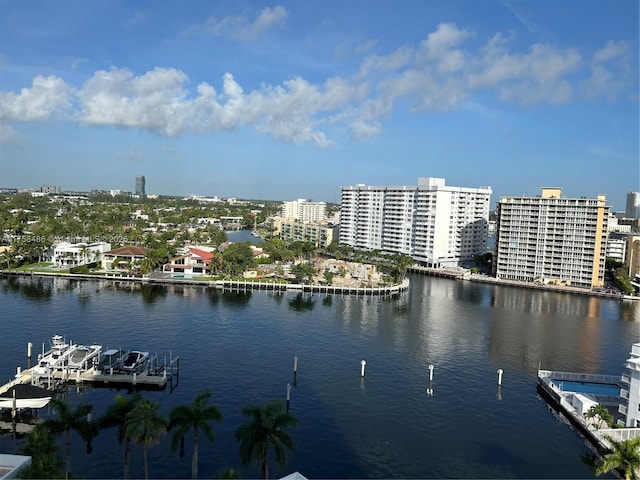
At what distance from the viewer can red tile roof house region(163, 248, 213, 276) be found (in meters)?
59.0

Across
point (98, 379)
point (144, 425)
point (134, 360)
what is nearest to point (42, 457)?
point (144, 425)

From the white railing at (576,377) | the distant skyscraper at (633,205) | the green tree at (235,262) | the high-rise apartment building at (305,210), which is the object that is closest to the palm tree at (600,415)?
the white railing at (576,377)

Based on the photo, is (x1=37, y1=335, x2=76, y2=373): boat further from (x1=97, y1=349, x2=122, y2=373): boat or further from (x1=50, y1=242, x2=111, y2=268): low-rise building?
(x1=50, y1=242, x2=111, y2=268): low-rise building

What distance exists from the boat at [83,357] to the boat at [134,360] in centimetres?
169

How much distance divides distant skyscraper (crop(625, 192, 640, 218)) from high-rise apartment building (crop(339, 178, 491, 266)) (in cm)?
11217

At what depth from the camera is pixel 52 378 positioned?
25719 millimetres

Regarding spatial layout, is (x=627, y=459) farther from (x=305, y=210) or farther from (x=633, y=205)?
(x=633, y=205)

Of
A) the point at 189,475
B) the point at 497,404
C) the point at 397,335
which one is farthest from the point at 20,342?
the point at 497,404

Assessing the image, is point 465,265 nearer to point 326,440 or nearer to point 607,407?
point 607,407

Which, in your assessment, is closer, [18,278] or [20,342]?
[20,342]

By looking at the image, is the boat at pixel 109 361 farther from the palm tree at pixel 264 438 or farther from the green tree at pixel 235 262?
the green tree at pixel 235 262

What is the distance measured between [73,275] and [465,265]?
51.9m

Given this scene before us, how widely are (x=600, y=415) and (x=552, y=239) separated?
153 feet

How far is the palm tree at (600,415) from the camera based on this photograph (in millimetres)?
21703
